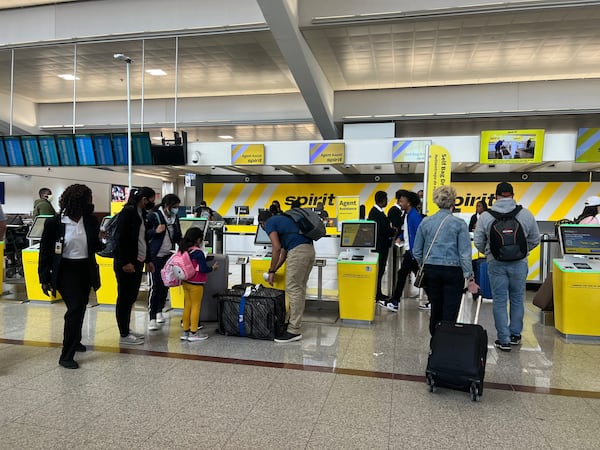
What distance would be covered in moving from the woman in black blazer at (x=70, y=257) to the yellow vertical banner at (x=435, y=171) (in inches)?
158

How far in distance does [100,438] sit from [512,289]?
3730mm

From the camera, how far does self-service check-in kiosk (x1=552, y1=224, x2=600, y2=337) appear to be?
14.8ft

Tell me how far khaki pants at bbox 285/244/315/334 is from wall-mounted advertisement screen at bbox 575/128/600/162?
22.0ft

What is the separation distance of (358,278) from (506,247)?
5.51 feet

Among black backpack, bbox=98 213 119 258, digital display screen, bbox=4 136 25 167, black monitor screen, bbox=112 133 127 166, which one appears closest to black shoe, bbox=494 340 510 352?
black backpack, bbox=98 213 119 258

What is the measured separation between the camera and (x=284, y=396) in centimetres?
316

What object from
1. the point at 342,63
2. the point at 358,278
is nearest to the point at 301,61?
the point at 342,63

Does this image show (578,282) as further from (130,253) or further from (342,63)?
(342,63)

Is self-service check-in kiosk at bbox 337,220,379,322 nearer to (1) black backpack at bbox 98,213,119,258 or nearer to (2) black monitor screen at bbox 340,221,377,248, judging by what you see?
(2) black monitor screen at bbox 340,221,377,248

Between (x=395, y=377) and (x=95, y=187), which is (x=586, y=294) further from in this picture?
(x=95, y=187)

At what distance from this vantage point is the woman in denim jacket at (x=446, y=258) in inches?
139

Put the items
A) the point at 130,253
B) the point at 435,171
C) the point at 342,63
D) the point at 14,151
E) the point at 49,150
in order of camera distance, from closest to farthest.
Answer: the point at 130,253, the point at 435,171, the point at 49,150, the point at 14,151, the point at 342,63

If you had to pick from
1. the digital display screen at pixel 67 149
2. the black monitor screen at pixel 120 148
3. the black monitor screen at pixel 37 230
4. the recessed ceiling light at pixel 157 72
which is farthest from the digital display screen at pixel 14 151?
the black monitor screen at pixel 37 230

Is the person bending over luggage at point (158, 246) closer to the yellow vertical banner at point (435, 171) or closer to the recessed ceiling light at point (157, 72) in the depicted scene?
the yellow vertical banner at point (435, 171)
